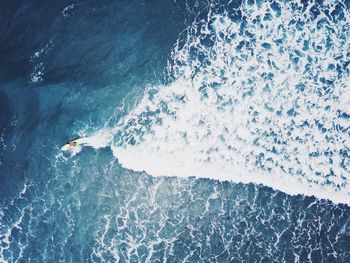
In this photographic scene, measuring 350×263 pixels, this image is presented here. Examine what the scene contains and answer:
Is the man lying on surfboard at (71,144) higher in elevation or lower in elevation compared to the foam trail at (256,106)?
lower

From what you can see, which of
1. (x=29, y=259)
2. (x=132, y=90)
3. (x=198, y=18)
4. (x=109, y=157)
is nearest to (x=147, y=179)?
(x=109, y=157)

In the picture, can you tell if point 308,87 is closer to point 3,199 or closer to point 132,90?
point 132,90

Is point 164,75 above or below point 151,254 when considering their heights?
above

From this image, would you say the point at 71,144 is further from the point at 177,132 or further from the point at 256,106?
the point at 256,106

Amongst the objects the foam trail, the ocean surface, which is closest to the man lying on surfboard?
the ocean surface

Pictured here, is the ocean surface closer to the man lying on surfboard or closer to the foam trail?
the foam trail

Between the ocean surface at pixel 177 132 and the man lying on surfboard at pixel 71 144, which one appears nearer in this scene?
the ocean surface at pixel 177 132

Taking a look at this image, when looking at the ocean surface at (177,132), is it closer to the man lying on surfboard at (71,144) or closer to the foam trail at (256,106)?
the foam trail at (256,106)

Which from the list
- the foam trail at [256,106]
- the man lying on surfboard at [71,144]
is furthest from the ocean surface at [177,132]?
the man lying on surfboard at [71,144]
